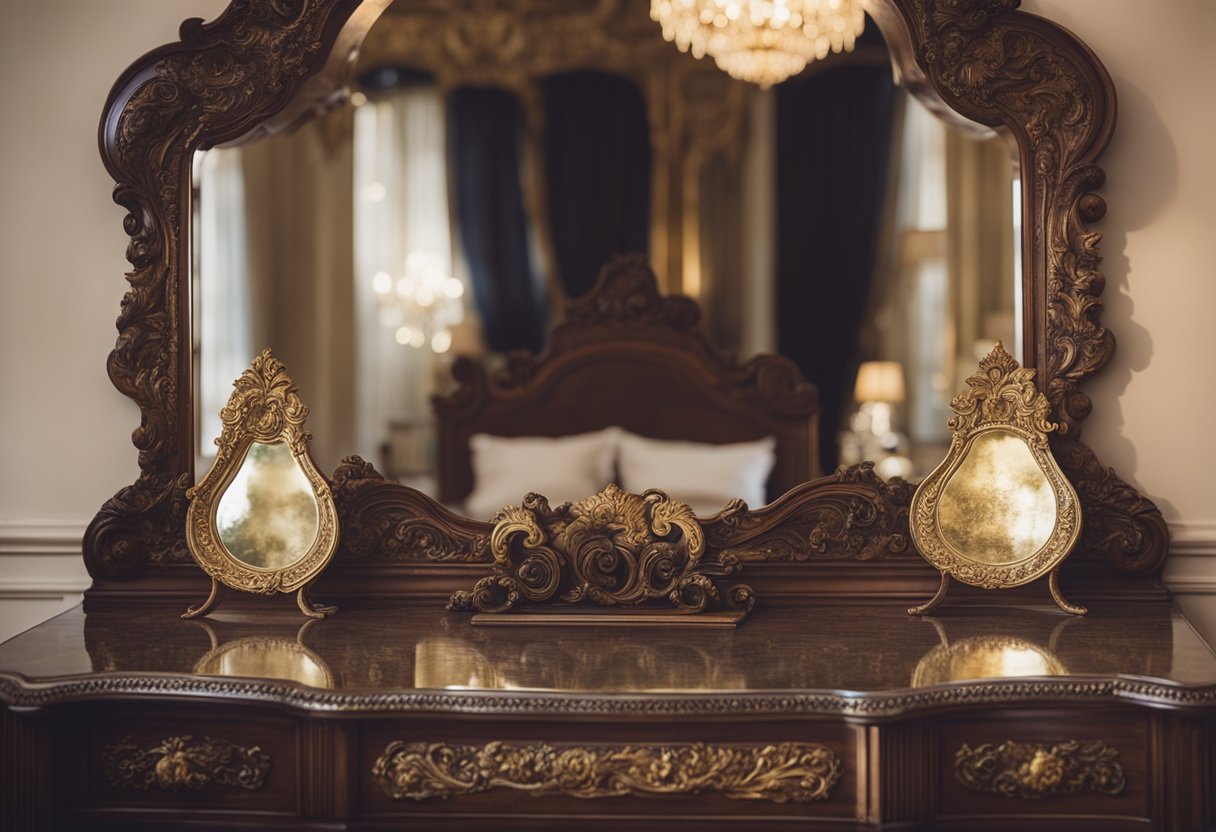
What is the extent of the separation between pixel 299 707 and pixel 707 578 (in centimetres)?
79

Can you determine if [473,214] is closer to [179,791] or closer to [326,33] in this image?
[326,33]

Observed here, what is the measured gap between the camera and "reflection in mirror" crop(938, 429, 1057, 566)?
2010 millimetres

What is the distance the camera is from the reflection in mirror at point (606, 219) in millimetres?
Result: 6672

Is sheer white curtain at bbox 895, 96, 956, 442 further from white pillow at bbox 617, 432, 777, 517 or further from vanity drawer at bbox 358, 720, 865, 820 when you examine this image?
vanity drawer at bbox 358, 720, 865, 820

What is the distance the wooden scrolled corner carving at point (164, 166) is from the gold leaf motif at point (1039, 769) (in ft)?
5.05

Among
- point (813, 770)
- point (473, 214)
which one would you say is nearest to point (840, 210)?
point (473, 214)

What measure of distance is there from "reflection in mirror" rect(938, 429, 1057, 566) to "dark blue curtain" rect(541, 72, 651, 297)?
5048mm

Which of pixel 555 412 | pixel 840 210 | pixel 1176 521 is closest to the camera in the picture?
pixel 1176 521

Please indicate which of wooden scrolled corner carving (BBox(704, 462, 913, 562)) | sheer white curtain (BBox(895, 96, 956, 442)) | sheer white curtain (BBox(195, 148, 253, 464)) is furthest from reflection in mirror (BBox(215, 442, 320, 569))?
sheer white curtain (BBox(895, 96, 956, 442))

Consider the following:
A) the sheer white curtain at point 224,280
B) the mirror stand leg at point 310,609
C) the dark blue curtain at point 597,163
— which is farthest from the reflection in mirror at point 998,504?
the dark blue curtain at point 597,163

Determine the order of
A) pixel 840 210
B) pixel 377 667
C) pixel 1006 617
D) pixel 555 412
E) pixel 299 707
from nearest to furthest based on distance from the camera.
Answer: pixel 299 707 < pixel 377 667 < pixel 1006 617 < pixel 555 412 < pixel 840 210

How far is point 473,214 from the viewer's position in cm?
705

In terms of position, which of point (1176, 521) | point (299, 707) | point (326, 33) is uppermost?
point (326, 33)

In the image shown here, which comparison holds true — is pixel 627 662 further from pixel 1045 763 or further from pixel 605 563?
pixel 1045 763
